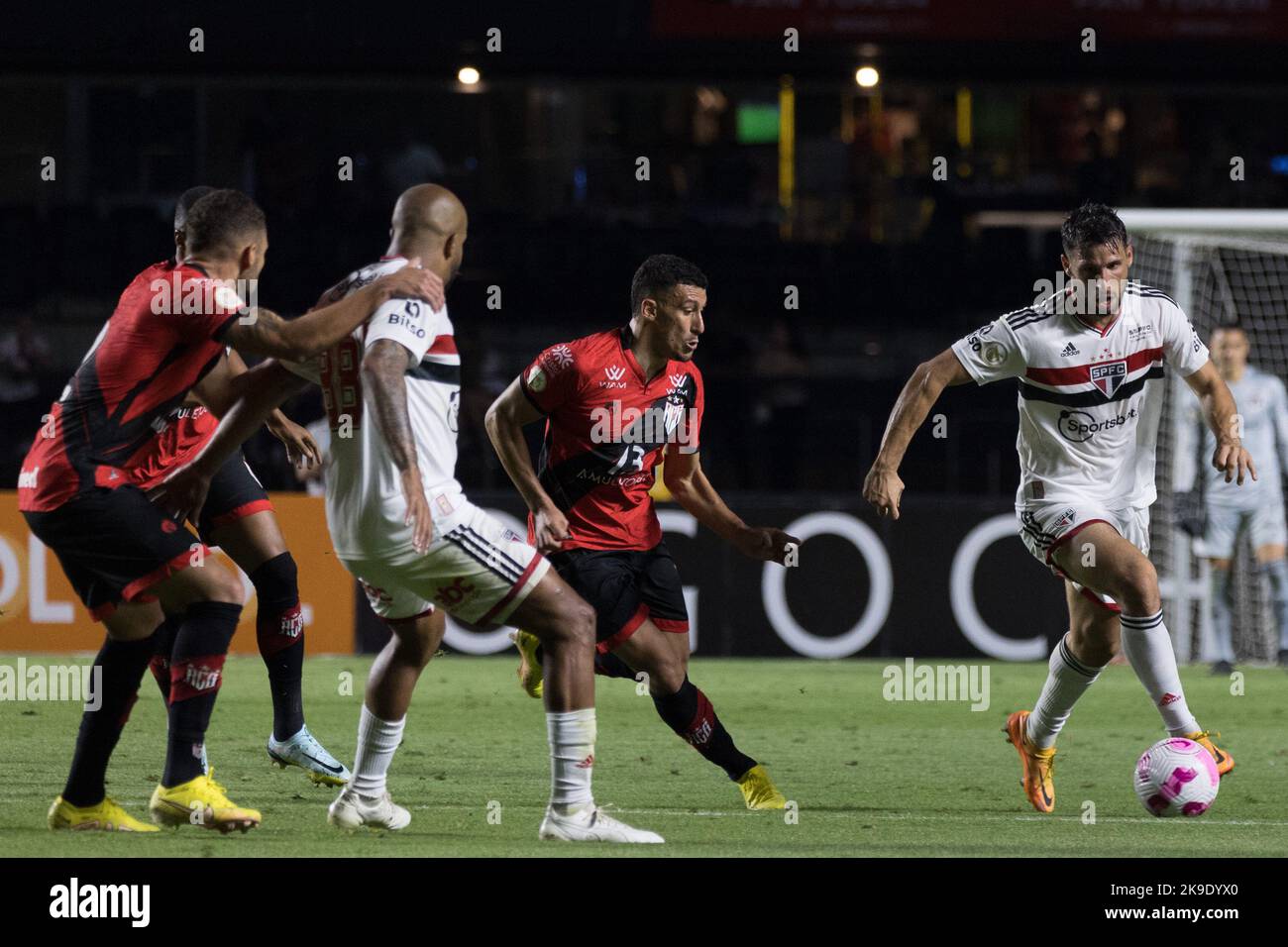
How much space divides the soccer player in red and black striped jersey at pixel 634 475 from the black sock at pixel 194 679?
1128 mm

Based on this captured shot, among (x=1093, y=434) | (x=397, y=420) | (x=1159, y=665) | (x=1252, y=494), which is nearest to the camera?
(x=397, y=420)

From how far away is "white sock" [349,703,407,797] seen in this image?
591cm

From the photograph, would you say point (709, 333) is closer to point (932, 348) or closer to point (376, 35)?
point (932, 348)

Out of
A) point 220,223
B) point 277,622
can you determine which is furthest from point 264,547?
point 220,223

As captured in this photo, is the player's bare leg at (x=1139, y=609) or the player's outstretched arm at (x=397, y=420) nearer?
the player's outstretched arm at (x=397, y=420)

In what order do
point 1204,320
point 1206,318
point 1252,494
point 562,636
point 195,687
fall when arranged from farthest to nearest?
point 1206,318 < point 1204,320 < point 1252,494 < point 195,687 < point 562,636

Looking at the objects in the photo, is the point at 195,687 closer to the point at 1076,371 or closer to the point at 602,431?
the point at 602,431

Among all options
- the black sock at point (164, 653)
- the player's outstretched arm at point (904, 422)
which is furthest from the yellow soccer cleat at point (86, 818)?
the player's outstretched arm at point (904, 422)

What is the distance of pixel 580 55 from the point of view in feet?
51.6

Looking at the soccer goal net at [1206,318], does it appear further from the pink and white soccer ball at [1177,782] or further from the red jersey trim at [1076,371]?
the pink and white soccer ball at [1177,782]

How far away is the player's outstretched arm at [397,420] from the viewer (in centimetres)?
518

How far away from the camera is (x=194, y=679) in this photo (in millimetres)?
5910

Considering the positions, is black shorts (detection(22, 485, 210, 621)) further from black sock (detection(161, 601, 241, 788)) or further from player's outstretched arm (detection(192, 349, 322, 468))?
player's outstretched arm (detection(192, 349, 322, 468))

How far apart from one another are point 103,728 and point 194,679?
307 millimetres
